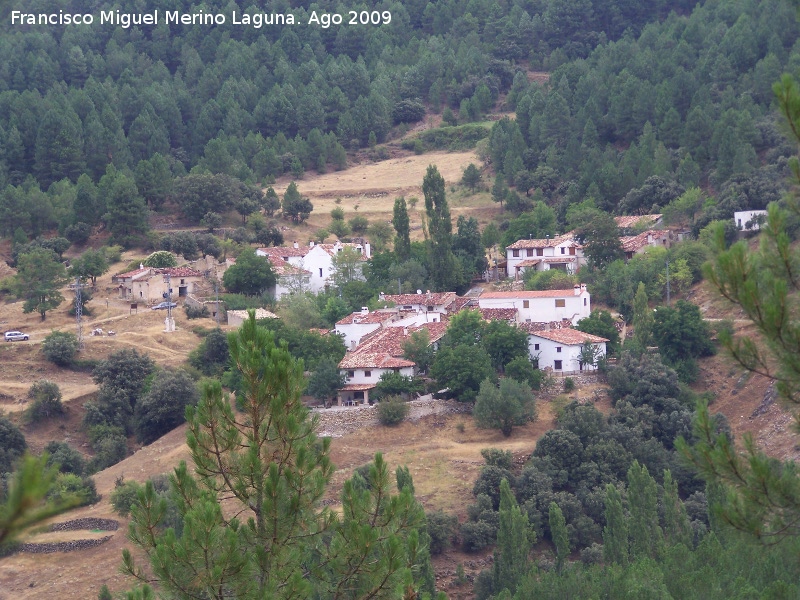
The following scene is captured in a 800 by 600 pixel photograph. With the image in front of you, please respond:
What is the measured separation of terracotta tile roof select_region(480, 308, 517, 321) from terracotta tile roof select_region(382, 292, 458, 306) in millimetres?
3017

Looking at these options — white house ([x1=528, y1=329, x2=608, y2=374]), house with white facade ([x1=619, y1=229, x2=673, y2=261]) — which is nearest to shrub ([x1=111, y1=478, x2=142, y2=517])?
white house ([x1=528, y1=329, x2=608, y2=374])

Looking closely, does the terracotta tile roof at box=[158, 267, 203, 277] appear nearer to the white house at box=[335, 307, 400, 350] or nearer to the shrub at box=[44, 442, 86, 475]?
the white house at box=[335, 307, 400, 350]

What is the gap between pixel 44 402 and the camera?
142ft

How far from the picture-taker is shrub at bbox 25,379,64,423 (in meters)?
43.2

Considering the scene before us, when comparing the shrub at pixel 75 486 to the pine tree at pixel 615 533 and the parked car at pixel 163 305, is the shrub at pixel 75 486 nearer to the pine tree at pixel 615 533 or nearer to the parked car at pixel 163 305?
the parked car at pixel 163 305

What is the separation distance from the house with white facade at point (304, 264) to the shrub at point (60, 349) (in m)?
9.21

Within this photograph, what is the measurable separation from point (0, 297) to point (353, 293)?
50.5 feet

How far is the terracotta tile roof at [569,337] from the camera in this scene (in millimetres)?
42969

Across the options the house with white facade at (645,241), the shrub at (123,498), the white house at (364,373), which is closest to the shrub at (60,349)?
the shrub at (123,498)

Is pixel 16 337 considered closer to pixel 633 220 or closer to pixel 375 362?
pixel 375 362

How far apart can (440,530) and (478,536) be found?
104cm

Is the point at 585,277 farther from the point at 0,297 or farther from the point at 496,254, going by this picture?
the point at 0,297

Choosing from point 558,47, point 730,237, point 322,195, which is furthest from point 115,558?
point 558,47

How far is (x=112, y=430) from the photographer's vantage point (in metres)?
42.7
